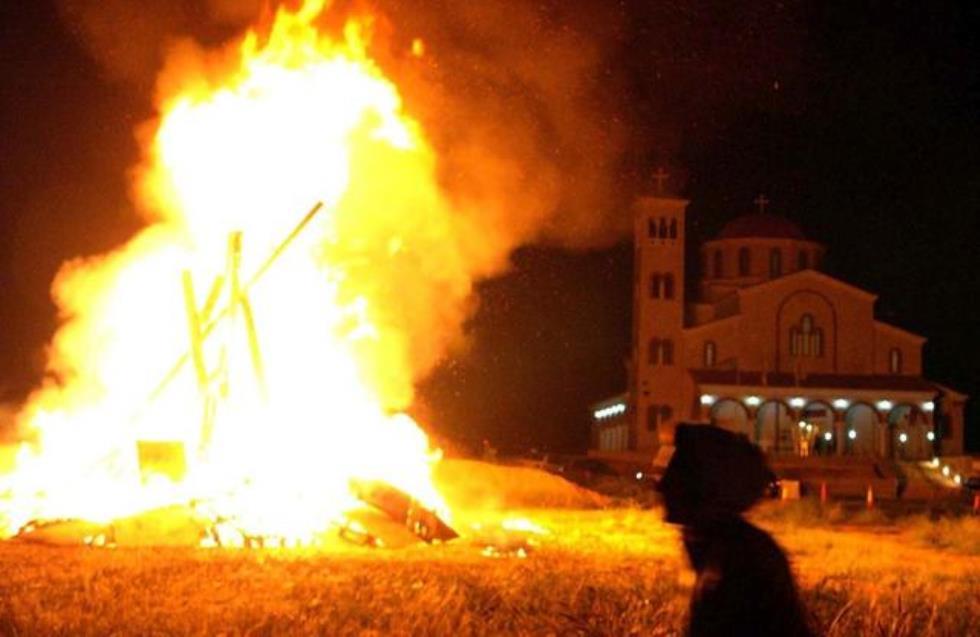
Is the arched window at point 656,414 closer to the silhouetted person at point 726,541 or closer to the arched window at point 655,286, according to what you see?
the arched window at point 655,286

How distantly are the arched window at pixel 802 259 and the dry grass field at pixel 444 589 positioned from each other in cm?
5666

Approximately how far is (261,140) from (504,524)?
23.8 ft

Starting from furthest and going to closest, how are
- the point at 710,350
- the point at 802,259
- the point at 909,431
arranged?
the point at 802,259 → the point at 710,350 → the point at 909,431

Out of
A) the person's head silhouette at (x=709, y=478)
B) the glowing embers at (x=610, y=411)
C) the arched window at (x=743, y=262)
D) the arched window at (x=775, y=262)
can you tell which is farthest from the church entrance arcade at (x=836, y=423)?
the person's head silhouette at (x=709, y=478)

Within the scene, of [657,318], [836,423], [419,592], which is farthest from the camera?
[657,318]

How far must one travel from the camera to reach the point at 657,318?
7169cm

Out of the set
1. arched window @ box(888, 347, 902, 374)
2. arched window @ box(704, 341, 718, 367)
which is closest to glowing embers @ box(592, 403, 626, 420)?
arched window @ box(704, 341, 718, 367)

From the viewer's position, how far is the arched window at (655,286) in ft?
237

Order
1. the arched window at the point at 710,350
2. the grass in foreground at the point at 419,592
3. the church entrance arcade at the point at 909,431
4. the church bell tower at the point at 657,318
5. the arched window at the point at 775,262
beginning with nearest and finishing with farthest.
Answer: the grass in foreground at the point at 419,592 < the church entrance arcade at the point at 909,431 < the church bell tower at the point at 657,318 < the arched window at the point at 710,350 < the arched window at the point at 775,262

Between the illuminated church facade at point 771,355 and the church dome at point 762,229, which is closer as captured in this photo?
the illuminated church facade at point 771,355

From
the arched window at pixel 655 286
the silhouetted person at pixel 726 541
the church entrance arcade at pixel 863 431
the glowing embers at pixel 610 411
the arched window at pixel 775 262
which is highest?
the arched window at pixel 775 262

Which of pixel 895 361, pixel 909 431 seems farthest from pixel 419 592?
pixel 895 361

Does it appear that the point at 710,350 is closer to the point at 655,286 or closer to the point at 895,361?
the point at 655,286

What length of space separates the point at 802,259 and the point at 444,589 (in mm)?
66518
